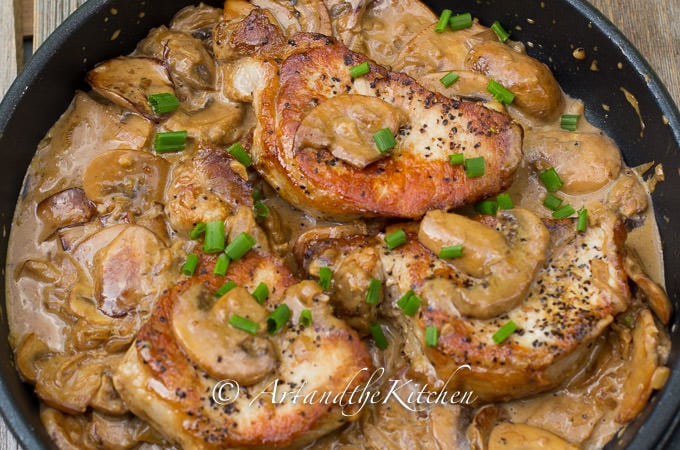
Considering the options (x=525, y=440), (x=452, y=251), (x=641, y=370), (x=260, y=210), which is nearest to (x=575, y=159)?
(x=452, y=251)

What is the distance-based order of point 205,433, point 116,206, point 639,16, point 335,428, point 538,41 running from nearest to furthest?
1. point 205,433
2. point 335,428
3. point 116,206
4. point 538,41
5. point 639,16

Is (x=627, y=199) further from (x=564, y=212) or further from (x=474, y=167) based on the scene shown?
(x=474, y=167)

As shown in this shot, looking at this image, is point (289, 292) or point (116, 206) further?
point (116, 206)

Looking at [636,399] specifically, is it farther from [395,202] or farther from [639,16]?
[639,16]

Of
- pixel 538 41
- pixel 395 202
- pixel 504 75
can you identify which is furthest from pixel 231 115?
pixel 538 41

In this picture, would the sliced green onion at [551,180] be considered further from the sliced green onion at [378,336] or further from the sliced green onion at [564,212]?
the sliced green onion at [378,336]

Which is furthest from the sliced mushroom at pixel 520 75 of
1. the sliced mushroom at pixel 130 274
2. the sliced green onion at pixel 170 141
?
the sliced mushroom at pixel 130 274
